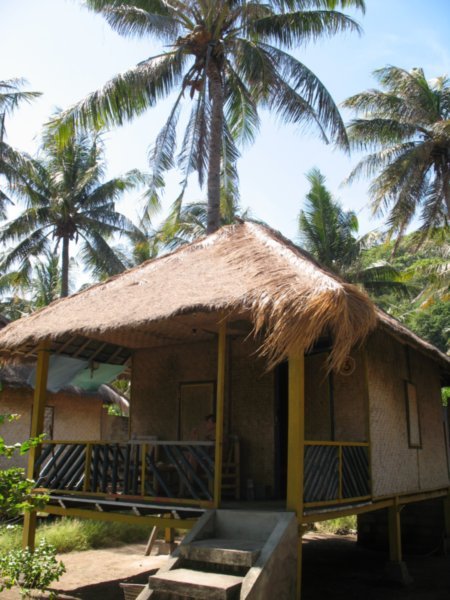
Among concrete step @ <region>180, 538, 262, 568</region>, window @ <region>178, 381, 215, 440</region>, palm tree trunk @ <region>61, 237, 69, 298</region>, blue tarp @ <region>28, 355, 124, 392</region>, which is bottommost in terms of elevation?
concrete step @ <region>180, 538, 262, 568</region>

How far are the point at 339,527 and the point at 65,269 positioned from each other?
13712mm

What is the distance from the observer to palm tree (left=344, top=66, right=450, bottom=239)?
20.8m

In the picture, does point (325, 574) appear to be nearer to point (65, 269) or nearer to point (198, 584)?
point (198, 584)

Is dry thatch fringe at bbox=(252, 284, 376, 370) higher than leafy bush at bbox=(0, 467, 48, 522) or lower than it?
higher

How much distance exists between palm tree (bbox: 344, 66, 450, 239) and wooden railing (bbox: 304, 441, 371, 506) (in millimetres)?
14347

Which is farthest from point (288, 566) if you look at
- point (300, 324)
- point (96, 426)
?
point (96, 426)

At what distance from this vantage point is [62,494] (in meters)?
8.77

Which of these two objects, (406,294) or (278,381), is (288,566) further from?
(406,294)

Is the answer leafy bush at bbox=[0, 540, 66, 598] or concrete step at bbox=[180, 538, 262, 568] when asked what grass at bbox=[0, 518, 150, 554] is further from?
concrete step at bbox=[180, 538, 262, 568]

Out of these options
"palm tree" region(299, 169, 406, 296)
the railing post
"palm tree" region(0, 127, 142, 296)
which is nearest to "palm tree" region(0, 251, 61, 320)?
"palm tree" region(0, 127, 142, 296)

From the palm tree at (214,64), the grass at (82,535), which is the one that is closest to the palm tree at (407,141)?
the palm tree at (214,64)

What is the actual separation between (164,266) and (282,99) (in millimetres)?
7626

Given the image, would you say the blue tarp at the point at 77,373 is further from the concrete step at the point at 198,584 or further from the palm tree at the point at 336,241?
the palm tree at the point at 336,241

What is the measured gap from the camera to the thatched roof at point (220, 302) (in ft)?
20.3
